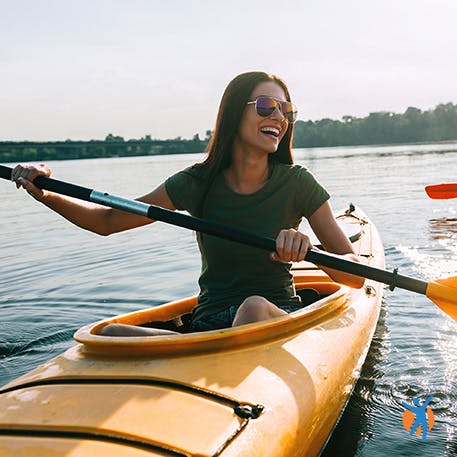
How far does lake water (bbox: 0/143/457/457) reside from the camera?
11.8 feet

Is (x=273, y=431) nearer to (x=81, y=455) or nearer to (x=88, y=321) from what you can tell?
(x=81, y=455)

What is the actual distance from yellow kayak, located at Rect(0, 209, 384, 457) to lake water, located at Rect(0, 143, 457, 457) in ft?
1.76

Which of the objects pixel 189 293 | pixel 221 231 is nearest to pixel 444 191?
pixel 221 231

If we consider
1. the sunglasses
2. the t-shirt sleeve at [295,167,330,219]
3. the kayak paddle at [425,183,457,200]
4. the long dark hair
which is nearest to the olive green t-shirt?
the t-shirt sleeve at [295,167,330,219]

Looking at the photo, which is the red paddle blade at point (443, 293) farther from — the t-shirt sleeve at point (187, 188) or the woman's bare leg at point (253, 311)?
the t-shirt sleeve at point (187, 188)

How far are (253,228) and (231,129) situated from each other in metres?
0.56

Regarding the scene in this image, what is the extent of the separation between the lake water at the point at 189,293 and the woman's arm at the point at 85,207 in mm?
1667

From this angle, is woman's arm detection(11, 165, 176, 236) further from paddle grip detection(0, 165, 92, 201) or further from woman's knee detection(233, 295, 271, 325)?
woman's knee detection(233, 295, 271, 325)

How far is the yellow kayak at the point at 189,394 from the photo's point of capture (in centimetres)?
194

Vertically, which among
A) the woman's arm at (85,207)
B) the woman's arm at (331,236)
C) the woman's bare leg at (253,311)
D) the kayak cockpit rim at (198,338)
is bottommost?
the kayak cockpit rim at (198,338)

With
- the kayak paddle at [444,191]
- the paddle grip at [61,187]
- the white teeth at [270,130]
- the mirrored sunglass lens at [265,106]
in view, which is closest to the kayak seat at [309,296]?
the kayak paddle at [444,191]

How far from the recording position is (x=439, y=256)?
27.1 feet

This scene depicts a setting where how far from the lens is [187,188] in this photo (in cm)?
334

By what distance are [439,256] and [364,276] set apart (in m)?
5.70
